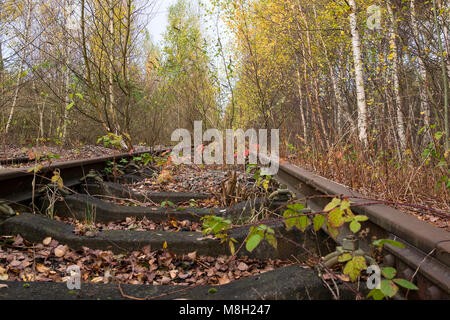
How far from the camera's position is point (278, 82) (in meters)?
13.6

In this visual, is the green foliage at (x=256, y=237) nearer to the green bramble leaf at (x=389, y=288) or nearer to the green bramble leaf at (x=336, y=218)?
the green bramble leaf at (x=336, y=218)

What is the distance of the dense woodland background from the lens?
3.83m

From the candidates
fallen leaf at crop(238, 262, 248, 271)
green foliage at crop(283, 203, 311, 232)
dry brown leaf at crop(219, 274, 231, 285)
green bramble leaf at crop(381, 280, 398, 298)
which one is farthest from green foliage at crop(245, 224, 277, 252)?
fallen leaf at crop(238, 262, 248, 271)

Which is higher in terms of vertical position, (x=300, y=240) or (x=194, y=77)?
(x=194, y=77)

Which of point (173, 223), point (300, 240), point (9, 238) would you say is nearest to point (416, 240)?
point (300, 240)

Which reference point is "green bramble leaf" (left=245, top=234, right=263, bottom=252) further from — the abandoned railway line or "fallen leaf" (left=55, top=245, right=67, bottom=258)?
"fallen leaf" (left=55, top=245, right=67, bottom=258)

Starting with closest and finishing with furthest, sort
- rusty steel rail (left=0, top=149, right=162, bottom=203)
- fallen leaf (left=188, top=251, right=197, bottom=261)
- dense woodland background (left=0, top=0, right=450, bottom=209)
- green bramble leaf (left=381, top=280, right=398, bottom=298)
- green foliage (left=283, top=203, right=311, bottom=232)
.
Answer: green bramble leaf (left=381, top=280, right=398, bottom=298)
green foliage (left=283, top=203, right=311, bottom=232)
fallen leaf (left=188, top=251, right=197, bottom=261)
rusty steel rail (left=0, top=149, right=162, bottom=203)
dense woodland background (left=0, top=0, right=450, bottom=209)

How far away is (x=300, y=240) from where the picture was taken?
8.70 ft

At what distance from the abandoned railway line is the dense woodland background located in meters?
0.92

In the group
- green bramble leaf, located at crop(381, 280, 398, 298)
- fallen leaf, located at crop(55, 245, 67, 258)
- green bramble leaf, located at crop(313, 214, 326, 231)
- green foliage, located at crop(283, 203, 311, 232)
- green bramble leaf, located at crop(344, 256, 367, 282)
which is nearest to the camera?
green bramble leaf, located at crop(381, 280, 398, 298)

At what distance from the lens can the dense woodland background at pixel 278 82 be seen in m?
3.83

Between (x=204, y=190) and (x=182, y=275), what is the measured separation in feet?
8.41

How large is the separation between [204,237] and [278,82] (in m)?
11.7
